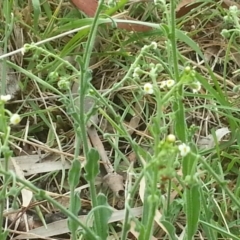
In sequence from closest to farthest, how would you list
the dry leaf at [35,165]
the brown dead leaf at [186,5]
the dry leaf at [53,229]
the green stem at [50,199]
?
the green stem at [50,199] < the dry leaf at [53,229] < the dry leaf at [35,165] < the brown dead leaf at [186,5]

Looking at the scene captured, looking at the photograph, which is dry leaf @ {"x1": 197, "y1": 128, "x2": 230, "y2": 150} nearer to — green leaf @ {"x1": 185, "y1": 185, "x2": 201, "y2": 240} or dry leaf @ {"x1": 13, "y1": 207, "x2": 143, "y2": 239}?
dry leaf @ {"x1": 13, "y1": 207, "x2": 143, "y2": 239}

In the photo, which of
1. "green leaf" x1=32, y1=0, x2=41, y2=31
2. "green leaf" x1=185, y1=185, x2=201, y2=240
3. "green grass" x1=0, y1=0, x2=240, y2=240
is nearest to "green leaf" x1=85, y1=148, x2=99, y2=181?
"green grass" x1=0, y1=0, x2=240, y2=240

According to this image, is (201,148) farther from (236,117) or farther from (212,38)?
(212,38)

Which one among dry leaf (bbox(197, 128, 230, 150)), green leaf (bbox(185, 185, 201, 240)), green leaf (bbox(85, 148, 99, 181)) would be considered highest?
green leaf (bbox(85, 148, 99, 181))

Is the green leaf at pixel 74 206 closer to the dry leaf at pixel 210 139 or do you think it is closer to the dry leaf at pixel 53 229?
the dry leaf at pixel 53 229

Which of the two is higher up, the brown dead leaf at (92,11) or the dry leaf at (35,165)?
the brown dead leaf at (92,11)

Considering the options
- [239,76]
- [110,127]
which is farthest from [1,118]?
[239,76]

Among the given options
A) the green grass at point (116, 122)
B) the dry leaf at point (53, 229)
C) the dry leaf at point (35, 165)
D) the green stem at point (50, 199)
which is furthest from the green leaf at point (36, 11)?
the green stem at point (50, 199)

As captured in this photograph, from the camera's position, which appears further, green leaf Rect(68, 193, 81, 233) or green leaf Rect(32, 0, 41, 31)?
green leaf Rect(32, 0, 41, 31)

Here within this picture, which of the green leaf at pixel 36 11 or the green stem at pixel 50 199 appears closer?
the green stem at pixel 50 199
